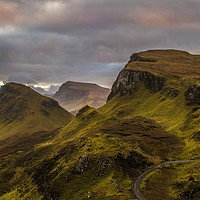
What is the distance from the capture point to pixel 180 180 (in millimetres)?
110938

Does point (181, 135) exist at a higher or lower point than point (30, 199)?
higher

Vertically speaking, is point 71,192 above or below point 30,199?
above

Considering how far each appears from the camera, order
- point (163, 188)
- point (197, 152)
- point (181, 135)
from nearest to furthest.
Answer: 1. point (163, 188)
2. point (197, 152)
3. point (181, 135)

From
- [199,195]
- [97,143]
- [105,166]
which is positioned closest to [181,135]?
[97,143]

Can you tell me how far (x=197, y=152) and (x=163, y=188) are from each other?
56.2m

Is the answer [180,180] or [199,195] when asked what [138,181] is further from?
[199,195]

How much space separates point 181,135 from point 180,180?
89.8 metres

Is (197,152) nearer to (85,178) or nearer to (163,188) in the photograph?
(163,188)

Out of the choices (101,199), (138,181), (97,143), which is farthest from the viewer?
(97,143)

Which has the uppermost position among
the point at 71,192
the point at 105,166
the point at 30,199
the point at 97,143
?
the point at 97,143

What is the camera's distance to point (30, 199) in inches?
6280

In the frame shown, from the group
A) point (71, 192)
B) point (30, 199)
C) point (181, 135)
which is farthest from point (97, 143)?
point (181, 135)

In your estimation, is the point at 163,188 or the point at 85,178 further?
the point at 85,178

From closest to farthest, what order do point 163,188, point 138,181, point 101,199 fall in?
point 101,199, point 163,188, point 138,181
